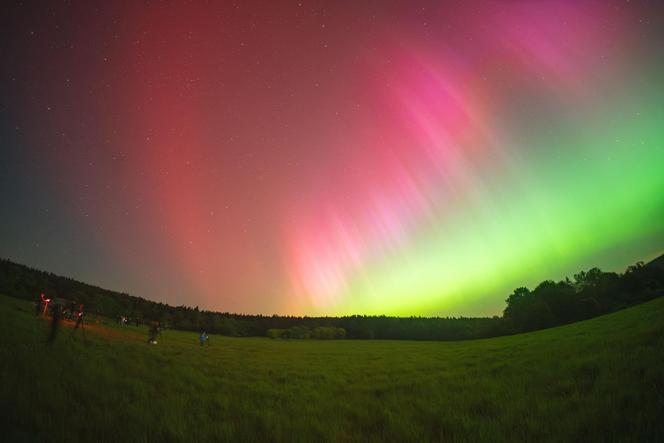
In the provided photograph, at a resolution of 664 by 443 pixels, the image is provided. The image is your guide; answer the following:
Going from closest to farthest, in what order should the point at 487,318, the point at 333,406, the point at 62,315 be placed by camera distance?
the point at 333,406 < the point at 62,315 < the point at 487,318

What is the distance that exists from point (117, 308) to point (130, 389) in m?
136

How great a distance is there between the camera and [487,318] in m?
109

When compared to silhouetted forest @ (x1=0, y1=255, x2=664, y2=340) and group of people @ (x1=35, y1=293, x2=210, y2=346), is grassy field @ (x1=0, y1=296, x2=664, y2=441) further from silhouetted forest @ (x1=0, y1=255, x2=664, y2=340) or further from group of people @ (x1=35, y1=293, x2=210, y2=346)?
silhouetted forest @ (x1=0, y1=255, x2=664, y2=340)

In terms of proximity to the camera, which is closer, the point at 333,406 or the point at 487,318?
the point at 333,406

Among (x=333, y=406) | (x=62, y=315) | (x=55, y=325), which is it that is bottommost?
(x=333, y=406)

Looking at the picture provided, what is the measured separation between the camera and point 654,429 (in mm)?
5000

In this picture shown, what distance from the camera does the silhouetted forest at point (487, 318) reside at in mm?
77000

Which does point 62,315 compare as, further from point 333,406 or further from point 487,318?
point 487,318

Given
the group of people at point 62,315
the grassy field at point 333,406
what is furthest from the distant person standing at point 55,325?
the grassy field at point 333,406

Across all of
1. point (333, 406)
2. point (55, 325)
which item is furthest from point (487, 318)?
point (55, 325)

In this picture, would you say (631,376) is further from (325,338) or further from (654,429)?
(325,338)

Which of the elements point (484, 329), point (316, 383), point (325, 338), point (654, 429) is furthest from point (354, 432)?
point (325, 338)

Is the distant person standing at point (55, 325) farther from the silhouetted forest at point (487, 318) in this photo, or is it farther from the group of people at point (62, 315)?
the silhouetted forest at point (487, 318)

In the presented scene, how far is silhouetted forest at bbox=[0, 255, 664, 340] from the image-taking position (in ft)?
253
